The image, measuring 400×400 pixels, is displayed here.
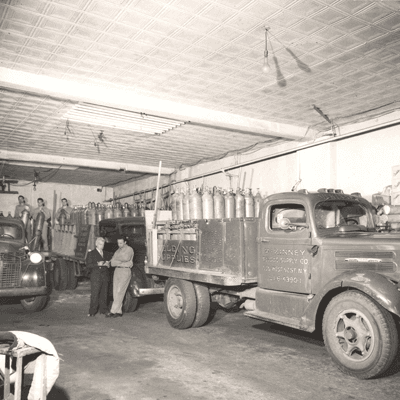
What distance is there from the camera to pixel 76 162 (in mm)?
14156

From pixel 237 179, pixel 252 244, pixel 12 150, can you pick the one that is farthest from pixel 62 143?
pixel 252 244

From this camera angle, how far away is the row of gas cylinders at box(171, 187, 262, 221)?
951cm

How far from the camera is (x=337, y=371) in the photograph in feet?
15.2

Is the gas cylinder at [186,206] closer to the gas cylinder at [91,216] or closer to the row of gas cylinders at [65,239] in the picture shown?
the row of gas cylinders at [65,239]

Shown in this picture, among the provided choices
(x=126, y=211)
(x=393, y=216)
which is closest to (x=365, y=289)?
(x=393, y=216)

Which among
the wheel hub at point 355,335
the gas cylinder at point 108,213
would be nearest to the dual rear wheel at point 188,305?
the wheel hub at point 355,335

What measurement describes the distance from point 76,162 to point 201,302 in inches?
354

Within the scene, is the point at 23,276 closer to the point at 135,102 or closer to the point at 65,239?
the point at 135,102

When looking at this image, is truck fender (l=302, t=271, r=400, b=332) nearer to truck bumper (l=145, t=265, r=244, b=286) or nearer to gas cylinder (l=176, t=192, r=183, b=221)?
truck bumper (l=145, t=265, r=244, b=286)

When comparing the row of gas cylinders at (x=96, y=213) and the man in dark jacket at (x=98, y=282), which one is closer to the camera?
the man in dark jacket at (x=98, y=282)

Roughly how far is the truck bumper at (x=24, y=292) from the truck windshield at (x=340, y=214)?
18.0 feet

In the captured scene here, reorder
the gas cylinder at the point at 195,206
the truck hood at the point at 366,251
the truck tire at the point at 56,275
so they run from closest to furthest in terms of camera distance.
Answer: the truck hood at the point at 366,251, the gas cylinder at the point at 195,206, the truck tire at the point at 56,275

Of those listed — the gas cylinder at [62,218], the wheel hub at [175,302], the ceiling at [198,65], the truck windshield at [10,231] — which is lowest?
the wheel hub at [175,302]

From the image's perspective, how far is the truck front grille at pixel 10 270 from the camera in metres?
7.92
